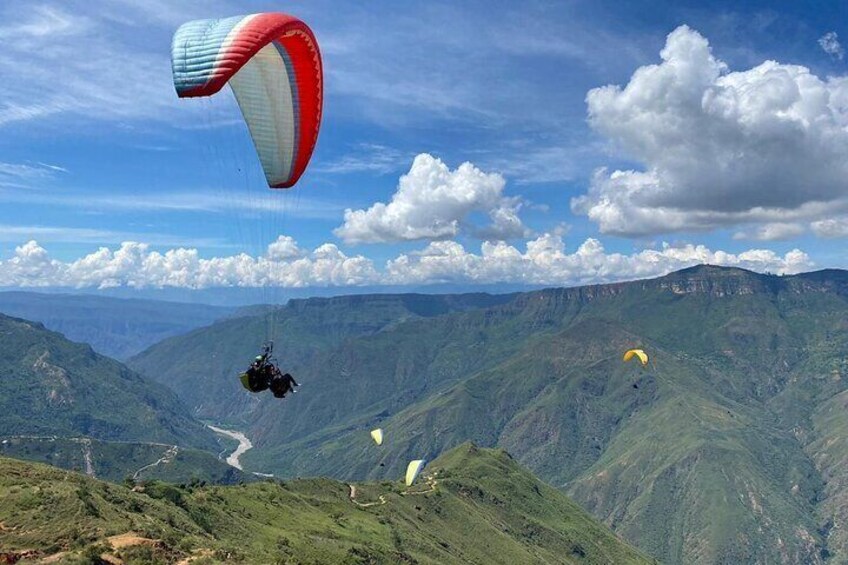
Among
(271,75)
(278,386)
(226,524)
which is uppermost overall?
(271,75)

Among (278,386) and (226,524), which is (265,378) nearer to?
(278,386)

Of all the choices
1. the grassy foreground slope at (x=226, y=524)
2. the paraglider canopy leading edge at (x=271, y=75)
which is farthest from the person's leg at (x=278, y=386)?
the grassy foreground slope at (x=226, y=524)

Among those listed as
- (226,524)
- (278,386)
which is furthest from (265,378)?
(226,524)

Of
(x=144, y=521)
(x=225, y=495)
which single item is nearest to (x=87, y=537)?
(x=144, y=521)

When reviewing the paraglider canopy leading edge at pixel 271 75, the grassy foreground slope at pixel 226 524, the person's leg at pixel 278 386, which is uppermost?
the paraglider canopy leading edge at pixel 271 75

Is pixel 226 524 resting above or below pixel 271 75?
below

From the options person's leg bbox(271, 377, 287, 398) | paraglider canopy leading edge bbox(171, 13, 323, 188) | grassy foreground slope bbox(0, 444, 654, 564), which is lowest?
grassy foreground slope bbox(0, 444, 654, 564)

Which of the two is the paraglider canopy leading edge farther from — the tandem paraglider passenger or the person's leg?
the person's leg

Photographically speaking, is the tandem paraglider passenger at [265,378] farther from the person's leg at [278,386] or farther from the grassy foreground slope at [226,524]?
the grassy foreground slope at [226,524]

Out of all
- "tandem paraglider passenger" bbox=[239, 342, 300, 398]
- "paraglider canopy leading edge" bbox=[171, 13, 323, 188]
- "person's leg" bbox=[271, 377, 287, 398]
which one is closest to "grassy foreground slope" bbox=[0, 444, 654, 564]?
"tandem paraglider passenger" bbox=[239, 342, 300, 398]
